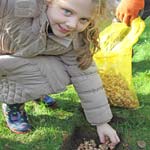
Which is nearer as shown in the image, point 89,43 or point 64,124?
point 89,43

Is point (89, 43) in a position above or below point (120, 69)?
above

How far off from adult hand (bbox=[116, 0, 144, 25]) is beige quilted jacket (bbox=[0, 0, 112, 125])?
45cm

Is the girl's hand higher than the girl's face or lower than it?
lower

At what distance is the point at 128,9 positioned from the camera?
2.50 metres

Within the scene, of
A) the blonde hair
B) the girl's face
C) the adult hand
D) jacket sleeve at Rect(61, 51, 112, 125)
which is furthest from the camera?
the adult hand

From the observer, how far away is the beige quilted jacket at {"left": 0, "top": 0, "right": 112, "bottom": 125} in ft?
6.75

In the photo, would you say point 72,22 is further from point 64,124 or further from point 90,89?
point 64,124

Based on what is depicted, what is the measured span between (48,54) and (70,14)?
391 mm

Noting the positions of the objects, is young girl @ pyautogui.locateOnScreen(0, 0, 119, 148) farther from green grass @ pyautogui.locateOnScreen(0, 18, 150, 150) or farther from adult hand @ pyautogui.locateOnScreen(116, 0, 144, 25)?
adult hand @ pyautogui.locateOnScreen(116, 0, 144, 25)

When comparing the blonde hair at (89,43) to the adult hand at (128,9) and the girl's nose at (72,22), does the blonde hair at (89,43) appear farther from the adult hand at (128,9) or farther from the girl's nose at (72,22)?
the adult hand at (128,9)

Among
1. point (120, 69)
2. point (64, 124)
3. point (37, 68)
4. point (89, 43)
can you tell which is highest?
point (89, 43)

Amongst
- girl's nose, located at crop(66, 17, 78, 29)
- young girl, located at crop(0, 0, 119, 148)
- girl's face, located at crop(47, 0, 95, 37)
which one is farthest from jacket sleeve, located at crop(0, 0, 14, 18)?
girl's nose, located at crop(66, 17, 78, 29)

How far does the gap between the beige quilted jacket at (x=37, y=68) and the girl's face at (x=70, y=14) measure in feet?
0.32

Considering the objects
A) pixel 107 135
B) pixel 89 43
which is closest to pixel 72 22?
pixel 89 43
